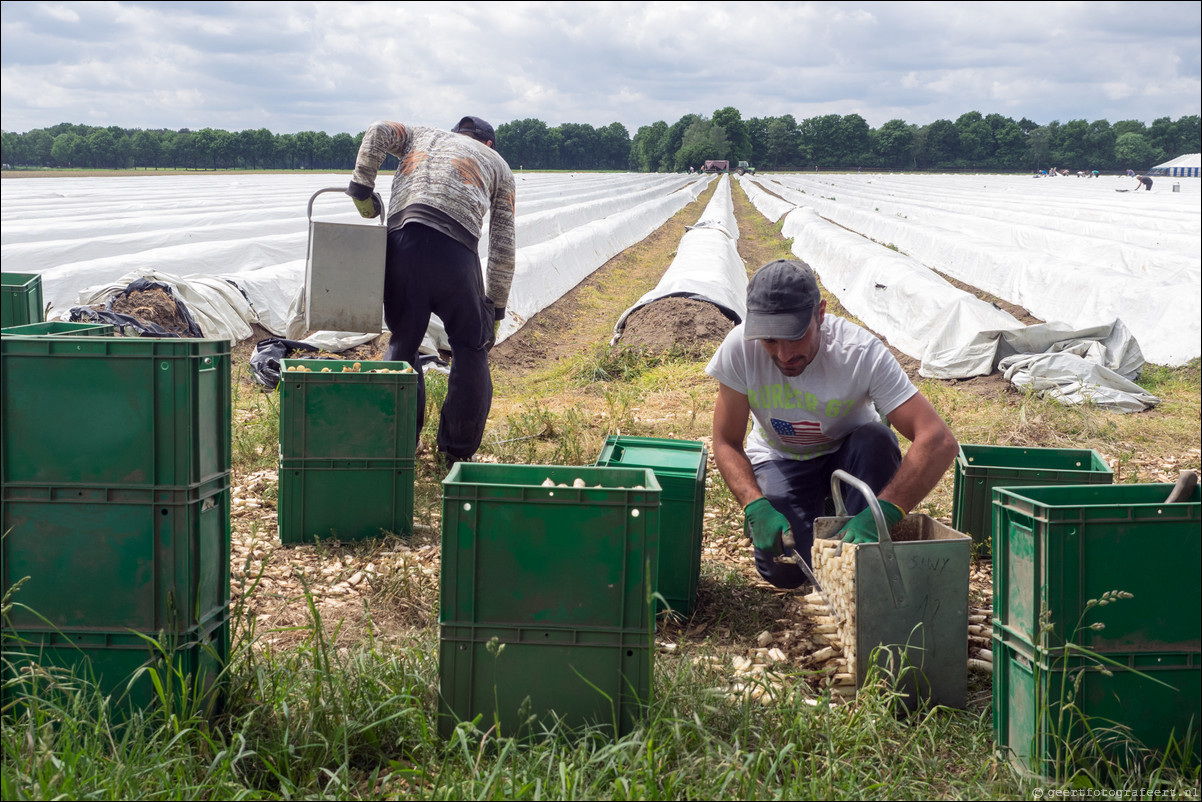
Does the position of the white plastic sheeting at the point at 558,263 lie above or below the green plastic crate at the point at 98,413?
above

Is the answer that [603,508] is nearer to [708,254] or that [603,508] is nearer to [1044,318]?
[1044,318]

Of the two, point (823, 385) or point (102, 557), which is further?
point (823, 385)

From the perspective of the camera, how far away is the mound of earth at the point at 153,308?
7.16 meters

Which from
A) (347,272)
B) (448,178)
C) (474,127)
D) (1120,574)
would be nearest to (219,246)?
(474,127)

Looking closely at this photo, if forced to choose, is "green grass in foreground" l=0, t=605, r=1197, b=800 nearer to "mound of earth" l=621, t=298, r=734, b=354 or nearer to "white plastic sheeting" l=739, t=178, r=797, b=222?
"mound of earth" l=621, t=298, r=734, b=354

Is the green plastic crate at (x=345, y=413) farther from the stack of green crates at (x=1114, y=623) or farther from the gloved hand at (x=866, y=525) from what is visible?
the stack of green crates at (x=1114, y=623)

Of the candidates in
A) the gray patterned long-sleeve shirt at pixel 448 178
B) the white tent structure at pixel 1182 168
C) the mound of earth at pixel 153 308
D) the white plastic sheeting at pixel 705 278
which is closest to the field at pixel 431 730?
the gray patterned long-sleeve shirt at pixel 448 178

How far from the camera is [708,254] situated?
42.5ft

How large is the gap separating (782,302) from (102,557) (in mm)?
2028

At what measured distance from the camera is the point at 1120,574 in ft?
6.59

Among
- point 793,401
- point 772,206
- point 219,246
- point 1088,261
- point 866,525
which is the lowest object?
point 866,525

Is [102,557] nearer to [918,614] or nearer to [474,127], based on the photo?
[918,614]

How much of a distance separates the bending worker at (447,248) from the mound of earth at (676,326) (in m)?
3.84

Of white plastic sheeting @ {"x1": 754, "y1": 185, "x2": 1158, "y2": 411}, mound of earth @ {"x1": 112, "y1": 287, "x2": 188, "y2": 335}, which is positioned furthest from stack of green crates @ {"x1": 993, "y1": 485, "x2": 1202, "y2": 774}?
mound of earth @ {"x1": 112, "y1": 287, "x2": 188, "y2": 335}
